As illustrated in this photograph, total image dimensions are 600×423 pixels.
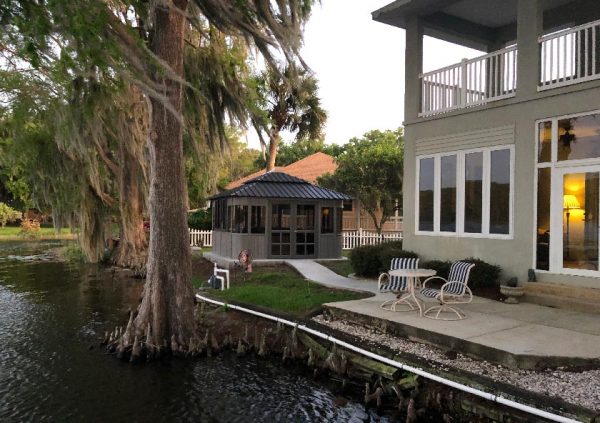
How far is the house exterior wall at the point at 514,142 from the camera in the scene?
9047 millimetres

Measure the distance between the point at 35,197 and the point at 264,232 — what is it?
33.0 feet

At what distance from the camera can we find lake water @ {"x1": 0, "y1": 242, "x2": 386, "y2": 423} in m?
6.38

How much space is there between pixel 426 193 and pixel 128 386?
7.78m

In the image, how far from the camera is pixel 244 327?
9469mm

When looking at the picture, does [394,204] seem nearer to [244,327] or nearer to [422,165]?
[422,165]

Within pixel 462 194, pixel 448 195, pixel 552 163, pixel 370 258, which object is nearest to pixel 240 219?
pixel 370 258

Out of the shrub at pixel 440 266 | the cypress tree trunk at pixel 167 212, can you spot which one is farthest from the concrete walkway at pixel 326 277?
the cypress tree trunk at pixel 167 212

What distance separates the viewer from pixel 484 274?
9.88 m

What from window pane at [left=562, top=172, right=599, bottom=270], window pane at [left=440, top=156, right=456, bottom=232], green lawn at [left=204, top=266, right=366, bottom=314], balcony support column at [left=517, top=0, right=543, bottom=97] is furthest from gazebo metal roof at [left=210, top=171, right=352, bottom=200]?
window pane at [left=562, top=172, right=599, bottom=270]

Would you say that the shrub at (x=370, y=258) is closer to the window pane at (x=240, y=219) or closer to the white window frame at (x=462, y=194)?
the white window frame at (x=462, y=194)

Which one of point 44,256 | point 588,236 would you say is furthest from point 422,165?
point 44,256

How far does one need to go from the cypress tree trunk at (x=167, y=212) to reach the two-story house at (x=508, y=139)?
5.73 metres

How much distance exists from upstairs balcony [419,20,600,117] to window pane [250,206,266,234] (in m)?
7.22

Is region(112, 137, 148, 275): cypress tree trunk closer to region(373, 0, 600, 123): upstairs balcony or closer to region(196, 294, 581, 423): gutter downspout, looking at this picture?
region(373, 0, 600, 123): upstairs balcony
